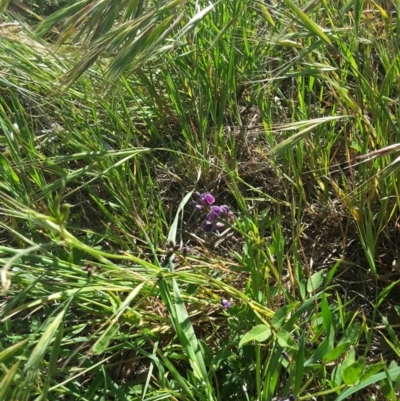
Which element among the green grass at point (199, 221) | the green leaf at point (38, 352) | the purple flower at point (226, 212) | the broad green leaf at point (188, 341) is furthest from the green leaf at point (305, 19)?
the green leaf at point (38, 352)

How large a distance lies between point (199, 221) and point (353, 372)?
0.60 meters

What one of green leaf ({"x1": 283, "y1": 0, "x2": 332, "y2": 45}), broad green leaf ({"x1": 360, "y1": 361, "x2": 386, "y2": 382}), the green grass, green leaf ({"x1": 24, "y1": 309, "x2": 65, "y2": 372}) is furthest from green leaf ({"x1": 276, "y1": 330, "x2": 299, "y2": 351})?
green leaf ({"x1": 283, "y1": 0, "x2": 332, "y2": 45})

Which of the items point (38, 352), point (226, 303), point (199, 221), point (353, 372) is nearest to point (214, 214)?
point (226, 303)

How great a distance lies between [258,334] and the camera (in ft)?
3.06

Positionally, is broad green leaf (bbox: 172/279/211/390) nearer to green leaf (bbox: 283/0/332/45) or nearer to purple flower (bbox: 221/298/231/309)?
purple flower (bbox: 221/298/231/309)

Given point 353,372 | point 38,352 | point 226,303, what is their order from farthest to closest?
point 226,303 → point 353,372 → point 38,352

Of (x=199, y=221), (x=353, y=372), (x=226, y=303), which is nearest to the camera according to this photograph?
(x=353, y=372)

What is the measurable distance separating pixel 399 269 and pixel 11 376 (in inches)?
31.5

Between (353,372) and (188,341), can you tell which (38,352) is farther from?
(353,372)

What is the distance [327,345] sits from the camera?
0.91 m

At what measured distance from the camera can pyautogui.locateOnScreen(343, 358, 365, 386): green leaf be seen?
87cm

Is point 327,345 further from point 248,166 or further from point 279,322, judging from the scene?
point 248,166

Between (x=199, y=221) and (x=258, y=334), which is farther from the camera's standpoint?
(x=199, y=221)

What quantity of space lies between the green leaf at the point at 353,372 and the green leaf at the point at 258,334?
0.43ft
